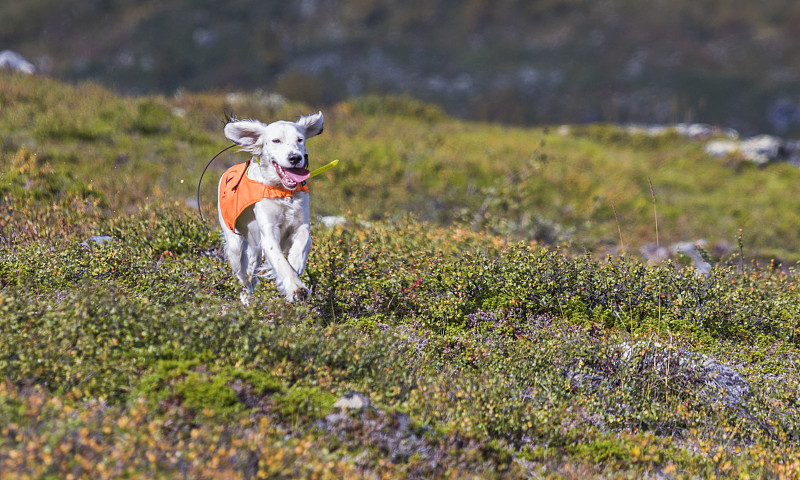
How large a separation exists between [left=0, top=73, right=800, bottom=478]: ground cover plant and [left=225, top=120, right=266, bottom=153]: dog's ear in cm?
141

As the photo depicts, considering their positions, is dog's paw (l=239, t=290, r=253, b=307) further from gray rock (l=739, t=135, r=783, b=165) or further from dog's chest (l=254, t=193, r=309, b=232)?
gray rock (l=739, t=135, r=783, b=165)

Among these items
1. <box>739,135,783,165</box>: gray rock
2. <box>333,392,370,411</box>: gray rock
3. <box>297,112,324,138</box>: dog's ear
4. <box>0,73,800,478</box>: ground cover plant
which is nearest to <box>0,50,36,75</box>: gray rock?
<box>0,73,800,478</box>: ground cover plant

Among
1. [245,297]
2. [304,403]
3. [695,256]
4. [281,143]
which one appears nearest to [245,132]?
[281,143]

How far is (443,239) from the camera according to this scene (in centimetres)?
825

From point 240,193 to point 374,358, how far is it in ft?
6.41

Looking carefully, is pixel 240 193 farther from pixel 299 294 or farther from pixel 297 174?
pixel 299 294

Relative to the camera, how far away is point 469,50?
89.2 meters

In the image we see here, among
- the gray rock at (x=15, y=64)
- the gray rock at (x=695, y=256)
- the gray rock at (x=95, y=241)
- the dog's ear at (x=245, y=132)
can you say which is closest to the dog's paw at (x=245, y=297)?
the dog's ear at (x=245, y=132)

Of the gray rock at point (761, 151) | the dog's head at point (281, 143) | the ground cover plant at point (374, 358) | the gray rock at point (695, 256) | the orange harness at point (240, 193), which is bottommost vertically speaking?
the gray rock at point (761, 151)

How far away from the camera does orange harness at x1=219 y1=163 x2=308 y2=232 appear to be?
499 centimetres

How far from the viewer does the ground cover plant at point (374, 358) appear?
3529mm

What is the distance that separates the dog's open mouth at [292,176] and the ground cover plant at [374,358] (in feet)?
3.43

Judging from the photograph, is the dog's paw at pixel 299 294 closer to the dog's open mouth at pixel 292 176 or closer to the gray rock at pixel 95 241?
the dog's open mouth at pixel 292 176

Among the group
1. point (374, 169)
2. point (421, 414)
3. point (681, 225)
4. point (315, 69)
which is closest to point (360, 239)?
point (421, 414)
